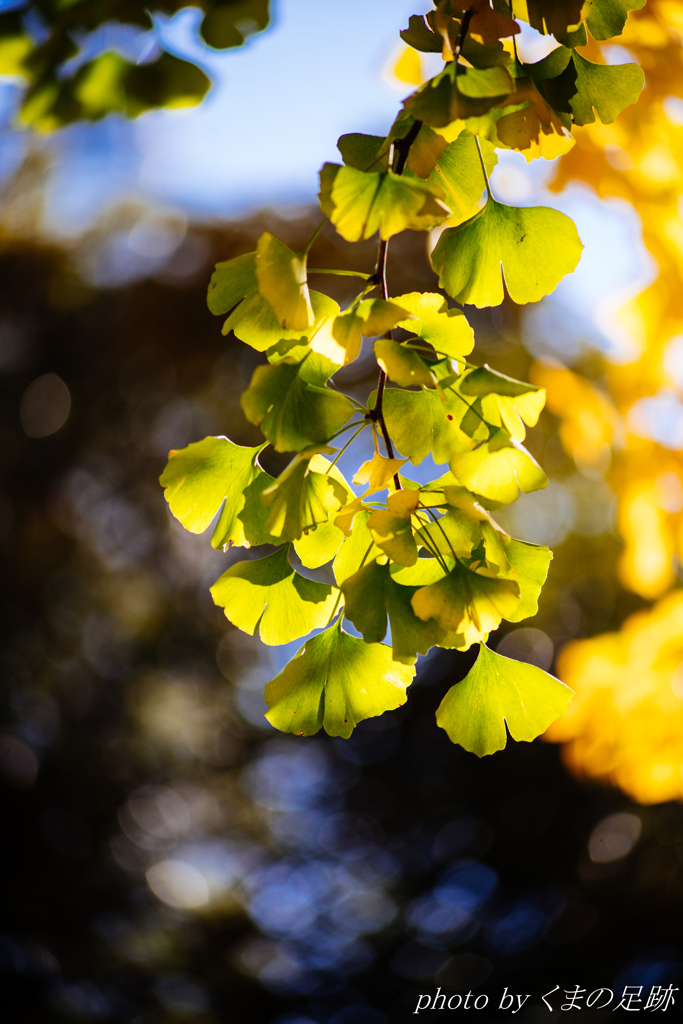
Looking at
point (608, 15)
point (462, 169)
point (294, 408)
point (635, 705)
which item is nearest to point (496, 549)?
point (294, 408)

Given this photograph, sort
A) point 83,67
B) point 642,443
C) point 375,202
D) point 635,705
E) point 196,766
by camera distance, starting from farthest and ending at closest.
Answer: point 196,766
point 635,705
point 642,443
point 83,67
point 375,202

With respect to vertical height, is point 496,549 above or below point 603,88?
below

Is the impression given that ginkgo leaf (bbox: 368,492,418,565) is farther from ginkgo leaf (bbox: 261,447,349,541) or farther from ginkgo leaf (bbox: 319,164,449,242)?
ginkgo leaf (bbox: 319,164,449,242)

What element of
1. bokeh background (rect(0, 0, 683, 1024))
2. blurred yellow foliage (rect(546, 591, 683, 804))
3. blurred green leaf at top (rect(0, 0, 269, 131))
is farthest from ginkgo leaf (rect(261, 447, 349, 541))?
bokeh background (rect(0, 0, 683, 1024))

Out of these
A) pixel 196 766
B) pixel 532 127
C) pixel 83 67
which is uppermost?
pixel 83 67

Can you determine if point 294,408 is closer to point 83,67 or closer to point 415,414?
point 415,414

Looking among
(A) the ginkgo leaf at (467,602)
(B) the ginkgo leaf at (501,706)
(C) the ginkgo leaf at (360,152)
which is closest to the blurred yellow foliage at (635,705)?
(B) the ginkgo leaf at (501,706)

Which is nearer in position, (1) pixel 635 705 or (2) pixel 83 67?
(2) pixel 83 67
